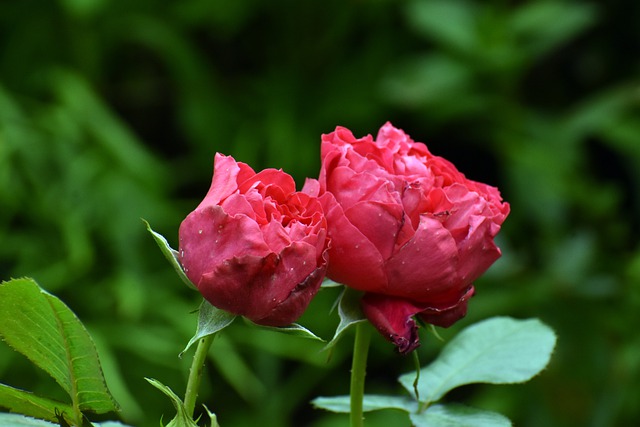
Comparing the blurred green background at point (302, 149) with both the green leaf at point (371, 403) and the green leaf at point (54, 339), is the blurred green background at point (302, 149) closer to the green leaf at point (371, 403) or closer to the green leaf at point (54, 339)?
the green leaf at point (371, 403)

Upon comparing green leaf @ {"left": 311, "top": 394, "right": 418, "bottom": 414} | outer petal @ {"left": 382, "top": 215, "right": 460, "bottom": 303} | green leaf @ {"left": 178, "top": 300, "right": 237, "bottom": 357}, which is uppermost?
outer petal @ {"left": 382, "top": 215, "right": 460, "bottom": 303}

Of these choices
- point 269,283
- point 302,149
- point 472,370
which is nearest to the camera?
point 269,283

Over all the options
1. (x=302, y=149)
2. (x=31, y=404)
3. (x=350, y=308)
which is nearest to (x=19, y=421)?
(x=31, y=404)

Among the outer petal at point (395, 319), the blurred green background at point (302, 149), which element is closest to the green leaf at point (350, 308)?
the outer petal at point (395, 319)

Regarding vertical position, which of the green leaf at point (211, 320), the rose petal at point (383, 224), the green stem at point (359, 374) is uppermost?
the rose petal at point (383, 224)

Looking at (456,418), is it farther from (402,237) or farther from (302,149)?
(302,149)

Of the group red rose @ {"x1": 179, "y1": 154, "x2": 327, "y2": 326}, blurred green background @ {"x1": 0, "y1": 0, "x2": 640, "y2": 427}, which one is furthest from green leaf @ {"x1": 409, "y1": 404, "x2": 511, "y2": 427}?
blurred green background @ {"x1": 0, "y1": 0, "x2": 640, "y2": 427}

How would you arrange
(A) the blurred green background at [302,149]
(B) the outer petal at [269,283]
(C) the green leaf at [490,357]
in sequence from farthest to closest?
1. (A) the blurred green background at [302,149]
2. (C) the green leaf at [490,357]
3. (B) the outer petal at [269,283]

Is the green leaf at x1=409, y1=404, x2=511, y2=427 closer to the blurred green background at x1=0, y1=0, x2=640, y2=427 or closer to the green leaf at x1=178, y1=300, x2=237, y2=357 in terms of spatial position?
the green leaf at x1=178, y1=300, x2=237, y2=357
